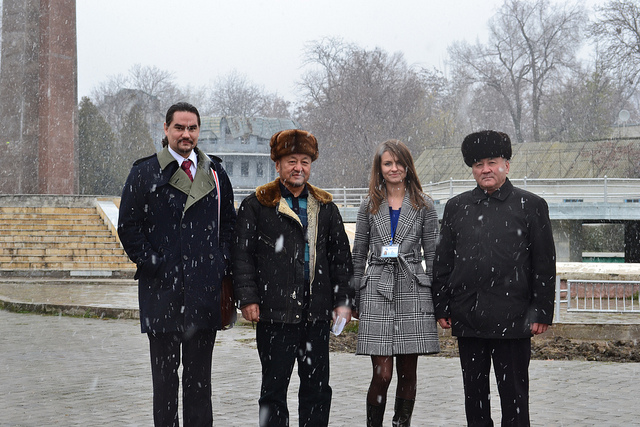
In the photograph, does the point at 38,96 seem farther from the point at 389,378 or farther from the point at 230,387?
the point at 389,378

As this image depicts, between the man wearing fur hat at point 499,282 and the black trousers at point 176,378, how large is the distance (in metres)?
1.42

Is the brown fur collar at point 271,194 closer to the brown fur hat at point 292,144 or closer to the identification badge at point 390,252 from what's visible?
the brown fur hat at point 292,144

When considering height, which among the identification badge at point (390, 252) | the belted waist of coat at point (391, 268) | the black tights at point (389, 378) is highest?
the identification badge at point (390, 252)

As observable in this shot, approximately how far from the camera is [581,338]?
10.1 metres

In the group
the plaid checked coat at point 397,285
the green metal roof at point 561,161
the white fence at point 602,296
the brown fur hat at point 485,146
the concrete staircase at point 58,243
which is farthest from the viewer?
the green metal roof at point 561,161

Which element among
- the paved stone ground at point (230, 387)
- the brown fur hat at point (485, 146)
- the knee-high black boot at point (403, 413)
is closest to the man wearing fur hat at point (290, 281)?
the knee-high black boot at point (403, 413)

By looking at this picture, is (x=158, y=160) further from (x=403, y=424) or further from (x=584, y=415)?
(x=584, y=415)

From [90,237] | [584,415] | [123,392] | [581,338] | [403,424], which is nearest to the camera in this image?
[403,424]

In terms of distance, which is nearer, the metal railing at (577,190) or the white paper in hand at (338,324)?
the white paper in hand at (338,324)

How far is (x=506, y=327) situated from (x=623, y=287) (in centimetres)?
684

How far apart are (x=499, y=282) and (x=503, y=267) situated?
0.09 metres

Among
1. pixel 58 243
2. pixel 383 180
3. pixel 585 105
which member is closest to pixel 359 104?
pixel 585 105

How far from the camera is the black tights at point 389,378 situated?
4902mm

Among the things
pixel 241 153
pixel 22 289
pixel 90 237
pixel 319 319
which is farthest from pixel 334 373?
pixel 241 153
